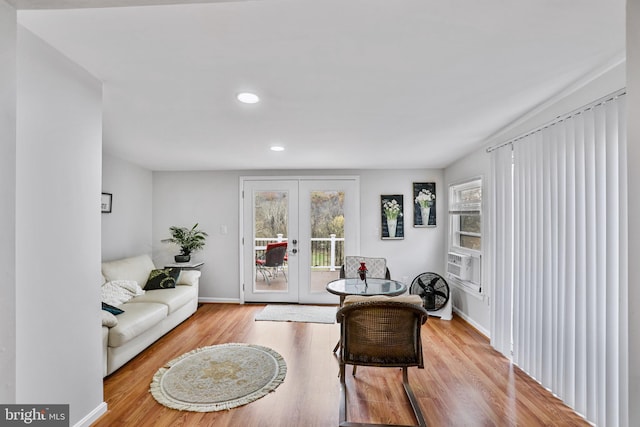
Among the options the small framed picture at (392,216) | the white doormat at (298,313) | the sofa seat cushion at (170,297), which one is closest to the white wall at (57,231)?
the sofa seat cushion at (170,297)

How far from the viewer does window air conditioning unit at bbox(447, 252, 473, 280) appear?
4074mm

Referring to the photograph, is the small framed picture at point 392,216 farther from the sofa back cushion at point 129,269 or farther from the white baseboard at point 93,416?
the white baseboard at point 93,416

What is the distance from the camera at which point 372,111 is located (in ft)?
8.29

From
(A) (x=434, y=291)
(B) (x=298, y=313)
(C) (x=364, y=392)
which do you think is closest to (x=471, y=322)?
(A) (x=434, y=291)

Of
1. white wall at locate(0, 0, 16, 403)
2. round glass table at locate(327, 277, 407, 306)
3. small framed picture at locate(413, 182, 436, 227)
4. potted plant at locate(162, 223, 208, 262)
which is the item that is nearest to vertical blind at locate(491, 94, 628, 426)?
round glass table at locate(327, 277, 407, 306)

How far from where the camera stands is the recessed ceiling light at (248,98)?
7.09 ft

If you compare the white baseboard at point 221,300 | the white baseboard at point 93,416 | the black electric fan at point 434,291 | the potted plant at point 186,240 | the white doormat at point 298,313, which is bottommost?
the white doormat at point 298,313

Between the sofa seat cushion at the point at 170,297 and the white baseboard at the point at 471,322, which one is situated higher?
the sofa seat cushion at the point at 170,297

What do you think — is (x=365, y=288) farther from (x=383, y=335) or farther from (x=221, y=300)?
(x=221, y=300)

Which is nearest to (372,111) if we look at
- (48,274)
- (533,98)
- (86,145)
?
(533,98)

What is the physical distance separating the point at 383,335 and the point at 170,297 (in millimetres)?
2817

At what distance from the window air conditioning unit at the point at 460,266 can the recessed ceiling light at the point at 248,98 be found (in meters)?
3.30

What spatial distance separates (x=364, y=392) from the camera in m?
2.52

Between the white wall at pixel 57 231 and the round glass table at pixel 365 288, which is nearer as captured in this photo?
the white wall at pixel 57 231
